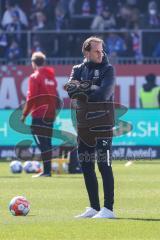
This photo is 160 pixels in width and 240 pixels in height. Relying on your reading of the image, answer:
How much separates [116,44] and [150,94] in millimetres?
2809

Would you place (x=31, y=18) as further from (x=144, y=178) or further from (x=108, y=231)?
(x=108, y=231)

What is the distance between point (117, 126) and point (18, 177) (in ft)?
20.3

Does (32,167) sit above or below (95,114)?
below

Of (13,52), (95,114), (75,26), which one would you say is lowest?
(95,114)

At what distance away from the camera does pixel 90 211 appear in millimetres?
13688

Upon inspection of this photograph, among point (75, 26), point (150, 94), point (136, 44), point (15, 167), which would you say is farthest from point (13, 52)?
point (15, 167)

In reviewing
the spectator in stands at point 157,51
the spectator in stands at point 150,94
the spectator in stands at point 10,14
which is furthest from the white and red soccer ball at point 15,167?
the spectator in stands at point 10,14

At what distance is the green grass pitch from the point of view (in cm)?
1184

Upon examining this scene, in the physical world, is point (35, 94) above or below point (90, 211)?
above

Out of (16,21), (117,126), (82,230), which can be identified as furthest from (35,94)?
(16,21)

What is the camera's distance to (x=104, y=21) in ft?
114

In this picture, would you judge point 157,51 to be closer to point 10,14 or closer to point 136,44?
point 136,44

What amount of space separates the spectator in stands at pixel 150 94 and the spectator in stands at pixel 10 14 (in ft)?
20.3

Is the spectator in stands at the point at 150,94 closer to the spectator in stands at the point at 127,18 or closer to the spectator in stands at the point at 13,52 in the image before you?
the spectator in stands at the point at 127,18
